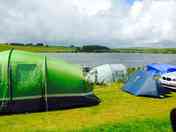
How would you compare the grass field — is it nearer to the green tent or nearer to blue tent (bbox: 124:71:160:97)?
the green tent

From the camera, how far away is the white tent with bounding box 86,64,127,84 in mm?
27734

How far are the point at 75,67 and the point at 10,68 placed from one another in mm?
3216

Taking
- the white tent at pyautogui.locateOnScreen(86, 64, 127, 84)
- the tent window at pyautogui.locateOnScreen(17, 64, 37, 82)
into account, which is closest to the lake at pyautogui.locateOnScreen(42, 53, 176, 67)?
the white tent at pyautogui.locateOnScreen(86, 64, 127, 84)

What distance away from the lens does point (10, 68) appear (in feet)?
50.4

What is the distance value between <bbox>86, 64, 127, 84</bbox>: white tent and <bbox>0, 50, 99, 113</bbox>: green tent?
35.7 feet

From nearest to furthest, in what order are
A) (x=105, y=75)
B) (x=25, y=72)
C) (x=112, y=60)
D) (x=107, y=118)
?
(x=107, y=118) < (x=25, y=72) < (x=105, y=75) < (x=112, y=60)

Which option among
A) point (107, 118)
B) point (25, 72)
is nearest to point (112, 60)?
point (25, 72)

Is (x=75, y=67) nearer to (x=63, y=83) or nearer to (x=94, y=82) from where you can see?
(x=63, y=83)

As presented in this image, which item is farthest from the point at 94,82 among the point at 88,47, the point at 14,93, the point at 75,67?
the point at 88,47

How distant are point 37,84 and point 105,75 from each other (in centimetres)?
1265

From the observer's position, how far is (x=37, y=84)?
618 inches

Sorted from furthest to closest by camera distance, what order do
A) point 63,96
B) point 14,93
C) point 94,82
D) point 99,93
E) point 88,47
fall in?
point 88,47
point 94,82
point 99,93
point 63,96
point 14,93

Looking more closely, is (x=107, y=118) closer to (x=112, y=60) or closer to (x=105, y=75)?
(x=105, y=75)

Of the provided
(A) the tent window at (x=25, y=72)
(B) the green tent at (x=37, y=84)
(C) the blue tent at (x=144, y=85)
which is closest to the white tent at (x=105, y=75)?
(C) the blue tent at (x=144, y=85)
